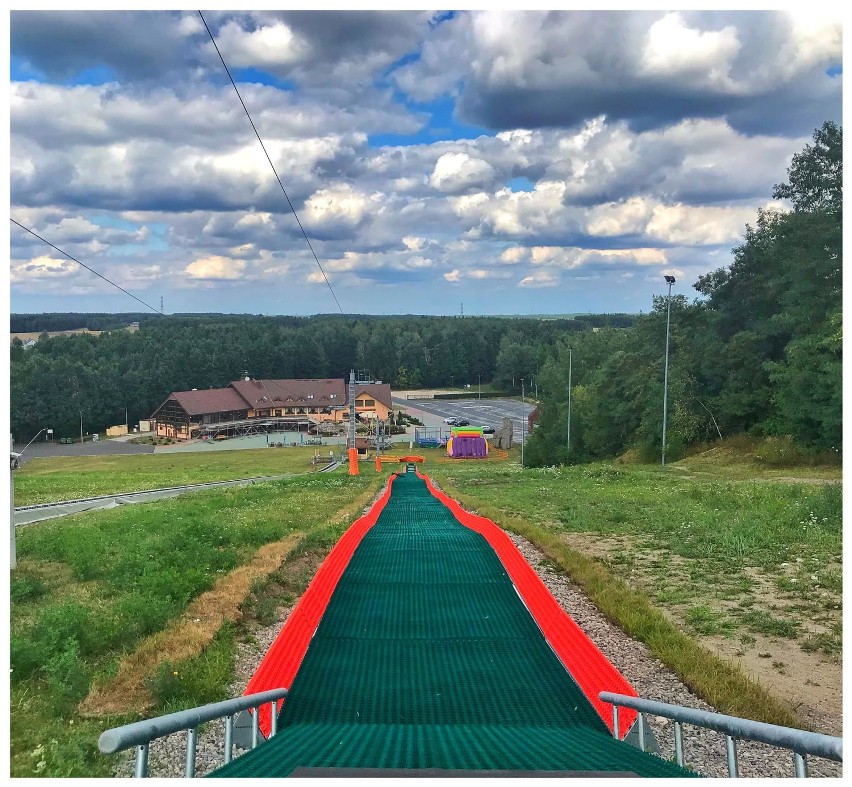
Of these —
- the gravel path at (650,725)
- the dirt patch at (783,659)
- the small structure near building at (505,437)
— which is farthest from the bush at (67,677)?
the small structure near building at (505,437)

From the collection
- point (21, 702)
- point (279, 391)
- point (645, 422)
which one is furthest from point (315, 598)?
point (279, 391)

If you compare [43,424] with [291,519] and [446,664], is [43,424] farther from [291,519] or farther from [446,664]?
[446,664]

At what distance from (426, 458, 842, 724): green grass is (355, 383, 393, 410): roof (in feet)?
210

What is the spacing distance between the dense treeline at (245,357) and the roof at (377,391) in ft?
31.4

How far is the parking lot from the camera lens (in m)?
83.4

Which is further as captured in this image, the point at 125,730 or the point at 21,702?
the point at 21,702

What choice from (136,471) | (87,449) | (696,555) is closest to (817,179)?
(696,555)

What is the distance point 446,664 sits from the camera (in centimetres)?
520

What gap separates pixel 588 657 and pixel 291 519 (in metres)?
8.86

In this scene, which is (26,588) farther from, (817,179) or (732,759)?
(817,179)

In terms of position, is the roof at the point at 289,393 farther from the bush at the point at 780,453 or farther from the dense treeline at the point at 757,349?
the bush at the point at 780,453

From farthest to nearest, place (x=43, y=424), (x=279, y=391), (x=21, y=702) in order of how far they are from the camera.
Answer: (x=279, y=391)
(x=43, y=424)
(x=21, y=702)

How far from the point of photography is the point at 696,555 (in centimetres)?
925

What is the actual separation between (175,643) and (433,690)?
2.30 metres
